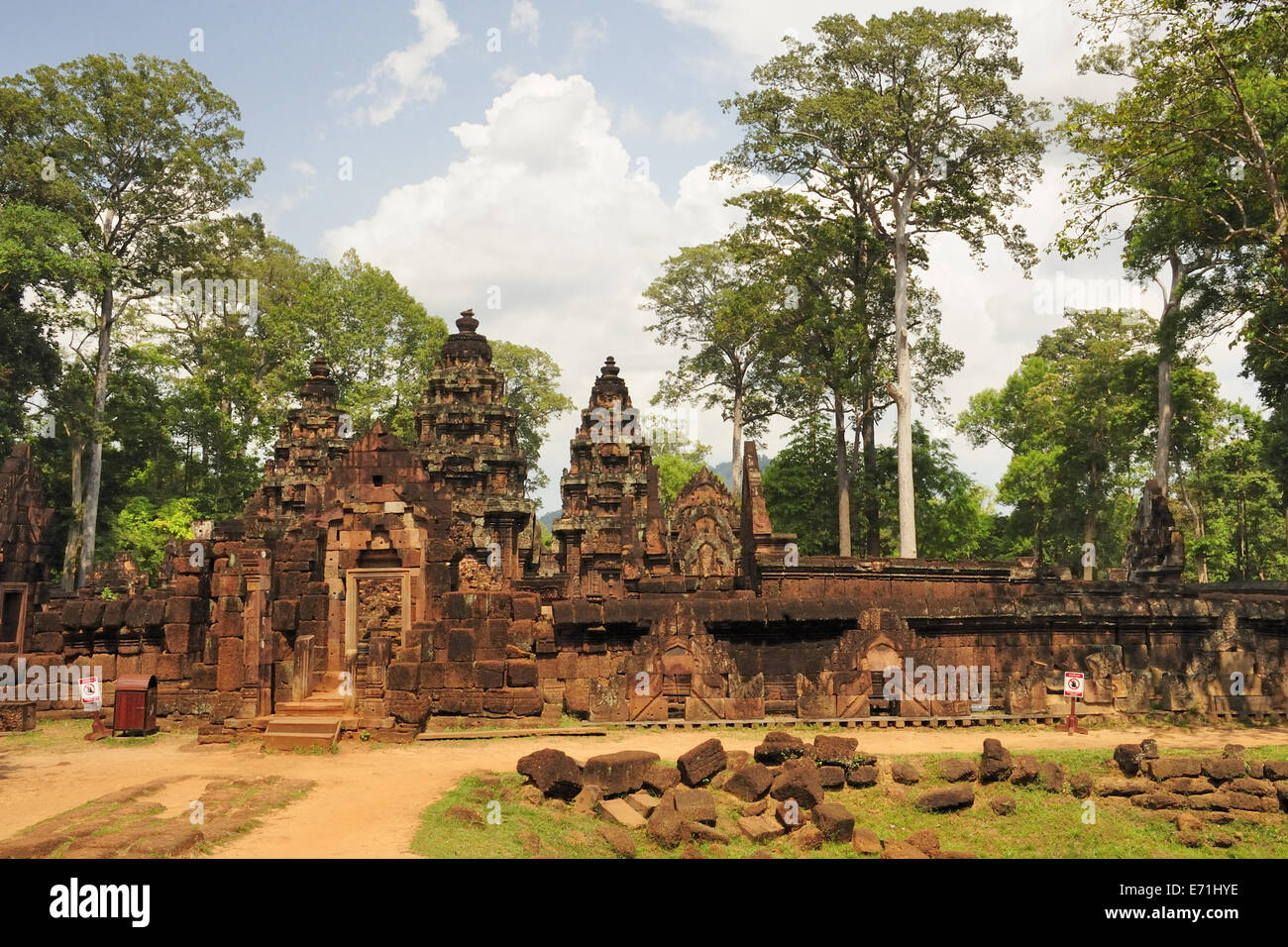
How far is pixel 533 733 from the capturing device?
13742 millimetres

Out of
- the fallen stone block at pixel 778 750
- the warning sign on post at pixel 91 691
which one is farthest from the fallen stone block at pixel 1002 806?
the warning sign on post at pixel 91 691

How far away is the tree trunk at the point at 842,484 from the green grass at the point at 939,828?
65.5 feet

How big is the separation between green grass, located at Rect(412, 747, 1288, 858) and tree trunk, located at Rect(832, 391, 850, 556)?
19970mm

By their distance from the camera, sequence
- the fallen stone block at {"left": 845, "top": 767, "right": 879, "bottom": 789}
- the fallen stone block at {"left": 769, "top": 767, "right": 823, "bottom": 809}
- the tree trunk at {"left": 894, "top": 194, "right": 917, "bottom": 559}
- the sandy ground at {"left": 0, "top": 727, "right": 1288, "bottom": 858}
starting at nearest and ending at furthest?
the sandy ground at {"left": 0, "top": 727, "right": 1288, "bottom": 858} → the fallen stone block at {"left": 769, "top": 767, "right": 823, "bottom": 809} → the fallen stone block at {"left": 845, "top": 767, "right": 879, "bottom": 789} → the tree trunk at {"left": 894, "top": 194, "right": 917, "bottom": 559}

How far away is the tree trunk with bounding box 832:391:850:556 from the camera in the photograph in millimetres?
31766

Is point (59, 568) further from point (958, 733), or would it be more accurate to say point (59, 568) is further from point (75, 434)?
point (958, 733)

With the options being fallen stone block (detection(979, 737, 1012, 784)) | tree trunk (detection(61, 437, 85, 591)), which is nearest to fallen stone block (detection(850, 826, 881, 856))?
fallen stone block (detection(979, 737, 1012, 784))

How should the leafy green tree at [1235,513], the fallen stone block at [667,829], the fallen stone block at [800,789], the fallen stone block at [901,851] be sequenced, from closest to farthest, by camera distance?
the fallen stone block at [667,829]
the fallen stone block at [901,851]
the fallen stone block at [800,789]
the leafy green tree at [1235,513]

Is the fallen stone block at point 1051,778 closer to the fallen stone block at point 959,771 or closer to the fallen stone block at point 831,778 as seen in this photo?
the fallen stone block at point 959,771

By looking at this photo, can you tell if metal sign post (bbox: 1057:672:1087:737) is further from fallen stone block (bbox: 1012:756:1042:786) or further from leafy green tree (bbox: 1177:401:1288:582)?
leafy green tree (bbox: 1177:401:1288:582)

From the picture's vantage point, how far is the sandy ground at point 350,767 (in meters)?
8.77

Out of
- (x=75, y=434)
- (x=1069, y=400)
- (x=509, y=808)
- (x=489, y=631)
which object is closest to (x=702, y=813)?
(x=509, y=808)
